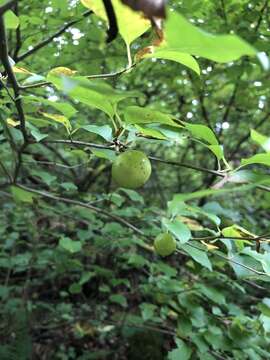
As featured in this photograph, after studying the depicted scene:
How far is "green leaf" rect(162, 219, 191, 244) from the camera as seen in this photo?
3.89 feet

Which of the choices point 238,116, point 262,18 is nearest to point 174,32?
point 262,18

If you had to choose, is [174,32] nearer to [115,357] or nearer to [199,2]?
[199,2]

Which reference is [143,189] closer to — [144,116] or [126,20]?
[144,116]

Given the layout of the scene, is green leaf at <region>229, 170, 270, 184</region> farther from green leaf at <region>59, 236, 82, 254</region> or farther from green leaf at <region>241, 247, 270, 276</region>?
green leaf at <region>59, 236, 82, 254</region>

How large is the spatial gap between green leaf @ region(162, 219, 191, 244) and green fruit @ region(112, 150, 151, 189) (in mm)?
199

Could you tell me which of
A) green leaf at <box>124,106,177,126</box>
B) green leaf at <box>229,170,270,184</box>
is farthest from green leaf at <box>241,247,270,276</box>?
green leaf at <box>124,106,177,126</box>

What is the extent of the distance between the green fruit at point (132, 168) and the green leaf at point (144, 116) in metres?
0.10

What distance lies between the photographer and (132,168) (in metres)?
1.04

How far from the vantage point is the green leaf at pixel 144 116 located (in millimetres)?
952

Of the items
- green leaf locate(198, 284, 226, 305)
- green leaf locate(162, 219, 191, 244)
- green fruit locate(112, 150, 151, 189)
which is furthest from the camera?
green leaf locate(198, 284, 226, 305)

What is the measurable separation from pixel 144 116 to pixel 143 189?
321 centimetres

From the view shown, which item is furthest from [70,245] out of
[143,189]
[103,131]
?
[143,189]

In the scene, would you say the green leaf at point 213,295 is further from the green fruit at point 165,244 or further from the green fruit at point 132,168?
the green fruit at point 132,168

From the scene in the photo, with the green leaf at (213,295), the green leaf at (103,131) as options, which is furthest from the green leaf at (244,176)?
the green leaf at (213,295)
